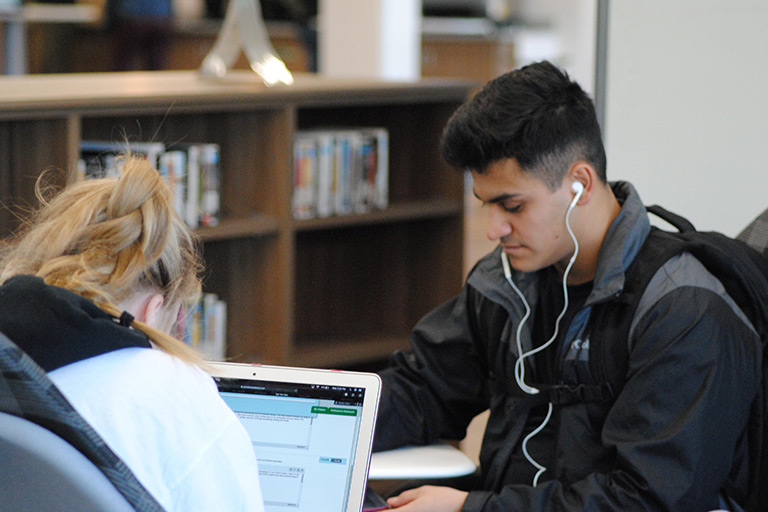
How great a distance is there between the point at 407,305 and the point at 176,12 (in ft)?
18.2

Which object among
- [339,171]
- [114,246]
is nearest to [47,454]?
[114,246]

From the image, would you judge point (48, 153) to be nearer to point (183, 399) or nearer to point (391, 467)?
point (391, 467)

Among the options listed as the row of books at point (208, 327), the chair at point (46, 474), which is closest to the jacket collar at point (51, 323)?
the chair at point (46, 474)

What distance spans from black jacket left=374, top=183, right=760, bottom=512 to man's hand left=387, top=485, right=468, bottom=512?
0.09ft

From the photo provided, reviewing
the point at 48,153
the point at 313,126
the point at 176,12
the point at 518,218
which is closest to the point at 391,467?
the point at 518,218

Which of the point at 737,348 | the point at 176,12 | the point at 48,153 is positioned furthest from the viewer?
the point at 176,12

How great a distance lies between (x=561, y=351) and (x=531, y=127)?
1.17 feet

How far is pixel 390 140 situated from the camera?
329cm

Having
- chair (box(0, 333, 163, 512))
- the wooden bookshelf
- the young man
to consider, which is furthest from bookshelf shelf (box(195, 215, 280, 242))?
chair (box(0, 333, 163, 512))

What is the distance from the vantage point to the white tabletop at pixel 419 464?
1473 millimetres

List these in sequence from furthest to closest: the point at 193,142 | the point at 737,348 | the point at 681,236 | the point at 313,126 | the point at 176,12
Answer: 1. the point at 176,12
2. the point at 313,126
3. the point at 193,142
4. the point at 681,236
5. the point at 737,348

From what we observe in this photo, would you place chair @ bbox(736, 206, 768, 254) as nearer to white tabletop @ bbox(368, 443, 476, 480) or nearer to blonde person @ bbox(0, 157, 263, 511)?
white tabletop @ bbox(368, 443, 476, 480)

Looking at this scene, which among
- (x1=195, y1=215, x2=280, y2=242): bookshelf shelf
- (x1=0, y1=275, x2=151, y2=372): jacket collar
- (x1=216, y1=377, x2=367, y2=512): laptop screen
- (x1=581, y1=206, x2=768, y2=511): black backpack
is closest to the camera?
(x1=0, y1=275, x2=151, y2=372): jacket collar

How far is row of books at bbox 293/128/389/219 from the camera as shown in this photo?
9.63ft
